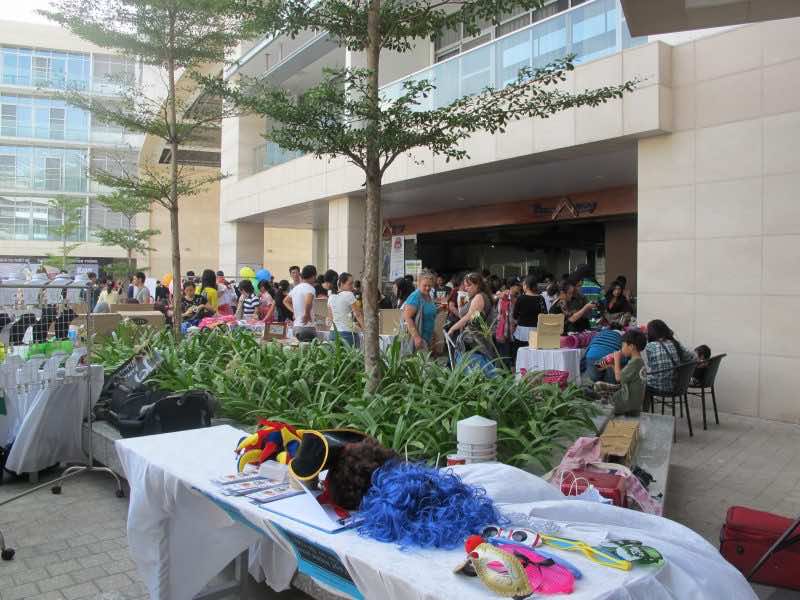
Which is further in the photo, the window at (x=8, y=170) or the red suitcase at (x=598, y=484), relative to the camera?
the window at (x=8, y=170)

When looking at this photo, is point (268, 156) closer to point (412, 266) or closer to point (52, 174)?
point (412, 266)

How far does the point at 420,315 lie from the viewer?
721 centimetres

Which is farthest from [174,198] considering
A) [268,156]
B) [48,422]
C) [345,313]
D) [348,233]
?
[268,156]

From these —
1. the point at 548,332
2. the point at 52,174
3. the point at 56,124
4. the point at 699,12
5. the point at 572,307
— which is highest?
the point at 56,124

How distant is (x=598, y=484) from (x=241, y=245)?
20.1m

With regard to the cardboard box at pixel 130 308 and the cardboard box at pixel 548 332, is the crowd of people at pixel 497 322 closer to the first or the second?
the cardboard box at pixel 548 332

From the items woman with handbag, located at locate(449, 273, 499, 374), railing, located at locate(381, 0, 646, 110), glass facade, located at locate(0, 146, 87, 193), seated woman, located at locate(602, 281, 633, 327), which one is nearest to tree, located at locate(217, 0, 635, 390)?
woman with handbag, located at locate(449, 273, 499, 374)

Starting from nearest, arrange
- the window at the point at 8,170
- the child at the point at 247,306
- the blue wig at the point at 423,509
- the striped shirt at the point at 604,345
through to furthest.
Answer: the blue wig at the point at 423,509, the striped shirt at the point at 604,345, the child at the point at 247,306, the window at the point at 8,170

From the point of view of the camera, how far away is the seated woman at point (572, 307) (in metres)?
9.62

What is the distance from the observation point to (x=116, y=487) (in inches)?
200

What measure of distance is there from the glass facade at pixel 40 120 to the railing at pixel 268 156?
28.7 meters

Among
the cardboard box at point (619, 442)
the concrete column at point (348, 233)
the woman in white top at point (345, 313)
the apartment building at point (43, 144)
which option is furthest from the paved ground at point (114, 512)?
the apartment building at point (43, 144)

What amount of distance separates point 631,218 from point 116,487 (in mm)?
14119

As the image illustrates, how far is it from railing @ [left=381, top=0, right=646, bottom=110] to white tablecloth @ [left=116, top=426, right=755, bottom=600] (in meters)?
7.36
